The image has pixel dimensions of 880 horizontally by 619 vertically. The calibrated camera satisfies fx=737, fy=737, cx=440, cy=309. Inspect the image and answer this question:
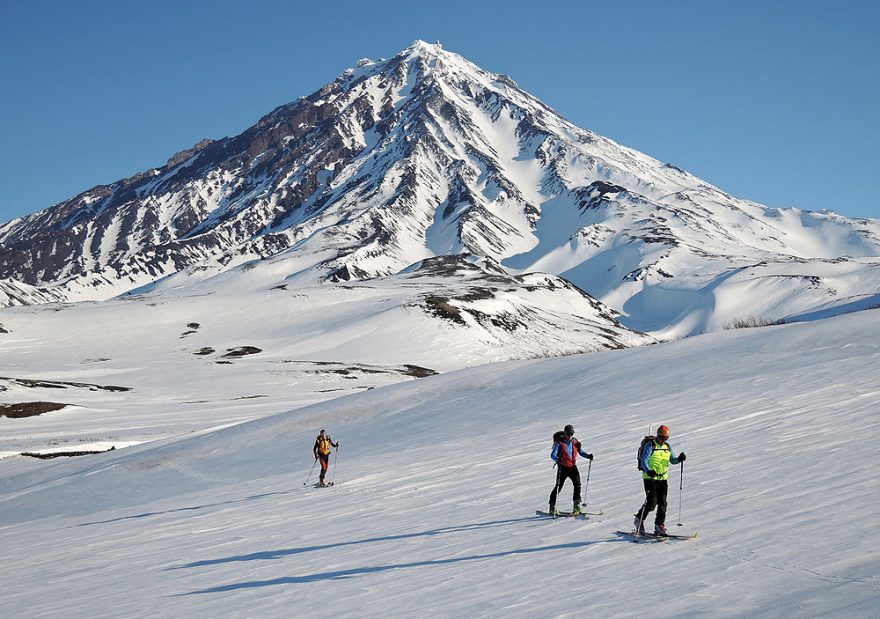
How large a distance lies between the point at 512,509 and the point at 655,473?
4.35 m

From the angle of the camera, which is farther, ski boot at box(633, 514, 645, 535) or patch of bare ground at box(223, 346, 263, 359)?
patch of bare ground at box(223, 346, 263, 359)

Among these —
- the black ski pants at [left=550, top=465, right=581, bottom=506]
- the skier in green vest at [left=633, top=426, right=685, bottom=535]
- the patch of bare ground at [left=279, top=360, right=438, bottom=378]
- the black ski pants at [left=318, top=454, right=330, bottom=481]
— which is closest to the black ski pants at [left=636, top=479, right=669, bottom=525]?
the skier in green vest at [left=633, top=426, right=685, bottom=535]

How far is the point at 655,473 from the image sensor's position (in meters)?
12.4

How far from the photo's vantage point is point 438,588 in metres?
11.0

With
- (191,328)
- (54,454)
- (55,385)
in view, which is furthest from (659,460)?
(191,328)

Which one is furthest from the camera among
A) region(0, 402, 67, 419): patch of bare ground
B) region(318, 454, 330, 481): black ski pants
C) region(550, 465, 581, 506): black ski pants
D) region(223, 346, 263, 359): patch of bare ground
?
region(223, 346, 263, 359): patch of bare ground

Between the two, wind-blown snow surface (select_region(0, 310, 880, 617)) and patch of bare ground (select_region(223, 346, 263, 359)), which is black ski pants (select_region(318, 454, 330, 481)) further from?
patch of bare ground (select_region(223, 346, 263, 359))

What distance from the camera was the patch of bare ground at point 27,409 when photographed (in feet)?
192

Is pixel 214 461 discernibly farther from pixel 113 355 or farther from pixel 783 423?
pixel 113 355

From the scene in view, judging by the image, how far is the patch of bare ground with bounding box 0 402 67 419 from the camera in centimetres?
5857

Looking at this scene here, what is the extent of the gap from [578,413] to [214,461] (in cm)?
1686

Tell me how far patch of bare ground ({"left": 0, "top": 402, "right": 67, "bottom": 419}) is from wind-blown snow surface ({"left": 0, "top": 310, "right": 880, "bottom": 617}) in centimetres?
2679

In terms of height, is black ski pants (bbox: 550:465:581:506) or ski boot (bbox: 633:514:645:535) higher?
black ski pants (bbox: 550:465:581:506)

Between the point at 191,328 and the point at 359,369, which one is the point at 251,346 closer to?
the point at 191,328
